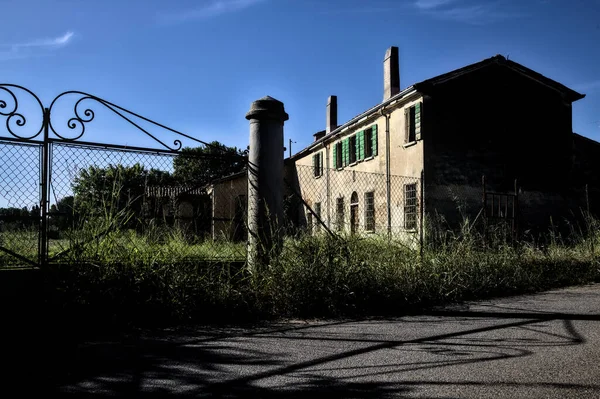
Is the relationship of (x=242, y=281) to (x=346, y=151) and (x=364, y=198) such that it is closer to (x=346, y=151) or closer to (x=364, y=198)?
(x=364, y=198)

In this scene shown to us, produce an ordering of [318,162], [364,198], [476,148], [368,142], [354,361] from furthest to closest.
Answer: [318,162]
[368,142]
[364,198]
[476,148]
[354,361]

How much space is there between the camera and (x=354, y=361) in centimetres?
388

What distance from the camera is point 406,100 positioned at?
17062 mm

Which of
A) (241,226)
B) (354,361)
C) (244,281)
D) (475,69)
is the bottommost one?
(354,361)

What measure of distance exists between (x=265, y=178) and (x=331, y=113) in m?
20.4

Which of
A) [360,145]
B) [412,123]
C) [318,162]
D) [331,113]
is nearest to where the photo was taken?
[412,123]

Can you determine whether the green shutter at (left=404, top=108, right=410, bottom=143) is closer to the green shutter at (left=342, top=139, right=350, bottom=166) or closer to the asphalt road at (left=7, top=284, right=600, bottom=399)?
the green shutter at (left=342, top=139, right=350, bottom=166)

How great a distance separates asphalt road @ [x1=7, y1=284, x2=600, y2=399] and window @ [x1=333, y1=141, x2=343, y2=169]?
17.5m

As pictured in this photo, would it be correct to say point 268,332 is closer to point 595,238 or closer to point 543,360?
point 543,360

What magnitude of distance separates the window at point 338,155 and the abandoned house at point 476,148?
3.40 meters

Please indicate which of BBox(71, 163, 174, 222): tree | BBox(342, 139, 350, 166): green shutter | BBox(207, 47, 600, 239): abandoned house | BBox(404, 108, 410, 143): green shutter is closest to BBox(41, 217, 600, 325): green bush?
BBox(71, 163, 174, 222): tree

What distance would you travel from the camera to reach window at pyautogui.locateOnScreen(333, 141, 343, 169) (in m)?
22.8

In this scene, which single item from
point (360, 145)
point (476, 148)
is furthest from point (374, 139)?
point (476, 148)

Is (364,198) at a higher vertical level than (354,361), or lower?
higher
